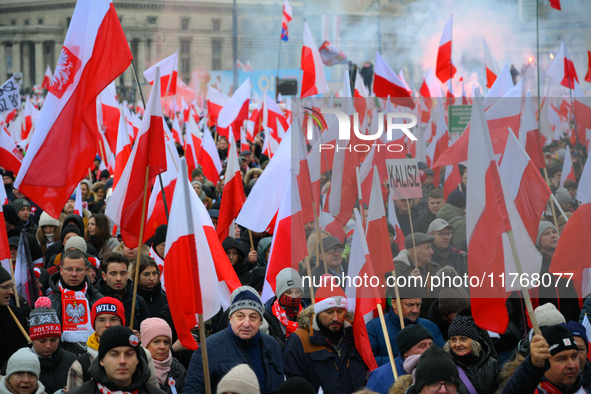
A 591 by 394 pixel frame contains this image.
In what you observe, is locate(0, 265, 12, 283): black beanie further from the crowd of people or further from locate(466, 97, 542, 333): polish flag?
locate(466, 97, 542, 333): polish flag

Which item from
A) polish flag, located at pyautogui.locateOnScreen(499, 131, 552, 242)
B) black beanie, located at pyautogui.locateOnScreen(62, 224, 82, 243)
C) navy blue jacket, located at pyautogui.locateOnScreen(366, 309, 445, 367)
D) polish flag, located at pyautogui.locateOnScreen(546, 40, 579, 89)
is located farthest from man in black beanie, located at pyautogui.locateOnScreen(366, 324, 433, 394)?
polish flag, located at pyautogui.locateOnScreen(546, 40, 579, 89)

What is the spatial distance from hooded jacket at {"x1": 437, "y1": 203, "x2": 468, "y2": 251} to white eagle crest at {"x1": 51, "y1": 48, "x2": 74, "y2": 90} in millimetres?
3345

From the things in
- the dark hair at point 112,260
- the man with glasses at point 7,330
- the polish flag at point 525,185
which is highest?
the polish flag at point 525,185

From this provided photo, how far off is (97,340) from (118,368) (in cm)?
62

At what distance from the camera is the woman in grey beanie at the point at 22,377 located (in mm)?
3588

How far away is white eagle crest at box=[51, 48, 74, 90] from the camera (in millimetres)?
4820

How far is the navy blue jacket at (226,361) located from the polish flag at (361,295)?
17.2 inches

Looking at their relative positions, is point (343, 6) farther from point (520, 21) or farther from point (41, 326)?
point (41, 326)

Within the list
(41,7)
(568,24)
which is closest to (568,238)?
(568,24)

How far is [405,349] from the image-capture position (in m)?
3.58

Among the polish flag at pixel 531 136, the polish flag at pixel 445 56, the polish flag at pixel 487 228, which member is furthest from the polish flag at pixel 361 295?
the polish flag at pixel 445 56

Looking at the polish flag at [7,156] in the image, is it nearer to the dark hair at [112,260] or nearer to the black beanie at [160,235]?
the black beanie at [160,235]

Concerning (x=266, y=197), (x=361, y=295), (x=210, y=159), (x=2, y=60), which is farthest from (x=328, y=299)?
(x=2, y=60)

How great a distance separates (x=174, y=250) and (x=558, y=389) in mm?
1973
